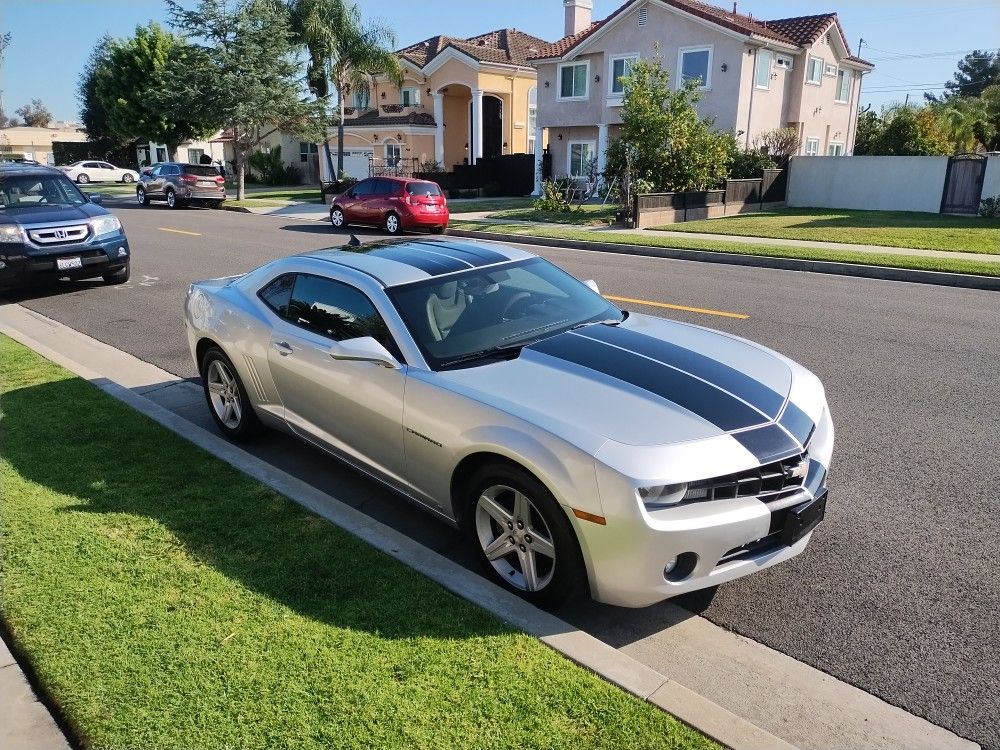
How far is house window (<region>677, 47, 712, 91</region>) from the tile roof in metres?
10.9

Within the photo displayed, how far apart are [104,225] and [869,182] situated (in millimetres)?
25460

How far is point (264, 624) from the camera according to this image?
11.1 ft

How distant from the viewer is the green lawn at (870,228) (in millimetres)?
17688

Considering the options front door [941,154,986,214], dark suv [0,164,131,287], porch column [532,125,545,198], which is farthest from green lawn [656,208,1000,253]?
dark suv [0,164,131,287]

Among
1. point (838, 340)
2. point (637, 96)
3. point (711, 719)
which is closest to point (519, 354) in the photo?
point (711, 719)

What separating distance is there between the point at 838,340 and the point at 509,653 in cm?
688

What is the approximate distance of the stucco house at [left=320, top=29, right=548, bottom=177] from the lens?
38594mm

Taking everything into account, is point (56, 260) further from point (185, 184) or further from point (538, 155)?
point (538, 155)

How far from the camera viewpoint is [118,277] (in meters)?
12.8

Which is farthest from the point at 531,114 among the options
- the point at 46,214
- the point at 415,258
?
the point at 415,258

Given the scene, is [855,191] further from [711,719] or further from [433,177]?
[711,719]

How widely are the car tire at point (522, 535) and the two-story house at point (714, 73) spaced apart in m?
26.3

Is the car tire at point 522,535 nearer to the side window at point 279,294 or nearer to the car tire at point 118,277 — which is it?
the side window at point 279,294

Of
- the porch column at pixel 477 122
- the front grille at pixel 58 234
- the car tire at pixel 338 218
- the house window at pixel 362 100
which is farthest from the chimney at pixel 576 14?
the front grille at pixel 58 234
